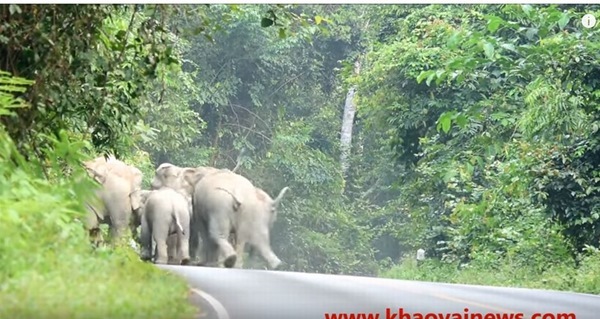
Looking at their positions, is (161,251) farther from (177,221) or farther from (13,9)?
(13,9)

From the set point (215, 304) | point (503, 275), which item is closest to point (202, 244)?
point (215, 304)

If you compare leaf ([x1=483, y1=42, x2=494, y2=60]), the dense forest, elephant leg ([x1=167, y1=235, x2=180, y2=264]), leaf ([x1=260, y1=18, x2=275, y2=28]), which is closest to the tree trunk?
the dense forest

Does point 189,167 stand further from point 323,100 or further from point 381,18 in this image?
point 381,18

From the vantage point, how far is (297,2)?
5.36 meters

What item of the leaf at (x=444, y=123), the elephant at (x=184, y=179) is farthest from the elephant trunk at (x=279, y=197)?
the leaf at (x=444, y=123)

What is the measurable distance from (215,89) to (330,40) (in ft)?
1.75

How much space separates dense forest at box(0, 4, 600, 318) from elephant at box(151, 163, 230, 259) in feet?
0.10

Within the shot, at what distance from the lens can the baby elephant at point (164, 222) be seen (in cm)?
527

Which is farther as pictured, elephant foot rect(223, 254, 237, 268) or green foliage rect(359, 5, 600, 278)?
green foliage rect(359, 5, 600, 278)

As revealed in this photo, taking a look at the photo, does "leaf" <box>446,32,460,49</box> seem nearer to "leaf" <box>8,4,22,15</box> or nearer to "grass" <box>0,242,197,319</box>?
"grass" <box>0,242,197,319</box>

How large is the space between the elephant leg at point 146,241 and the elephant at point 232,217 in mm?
172

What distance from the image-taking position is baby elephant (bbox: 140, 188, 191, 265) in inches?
208

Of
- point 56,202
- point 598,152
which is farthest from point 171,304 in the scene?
point 598,152

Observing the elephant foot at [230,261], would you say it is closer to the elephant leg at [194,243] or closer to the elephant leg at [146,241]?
the elephant leg at [194,243]
